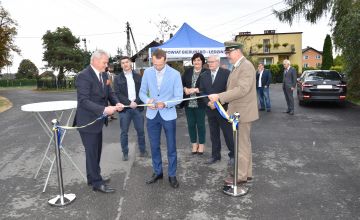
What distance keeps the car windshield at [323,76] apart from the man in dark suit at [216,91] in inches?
340

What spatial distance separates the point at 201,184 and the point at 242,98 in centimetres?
139

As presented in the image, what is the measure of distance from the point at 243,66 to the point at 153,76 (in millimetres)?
1261

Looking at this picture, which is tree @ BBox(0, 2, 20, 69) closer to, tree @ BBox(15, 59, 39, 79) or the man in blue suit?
the man in blue suit

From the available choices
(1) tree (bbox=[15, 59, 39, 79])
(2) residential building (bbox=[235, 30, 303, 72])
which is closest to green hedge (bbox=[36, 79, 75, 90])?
(2) residential building (bbox=[235, 30, 303, 72])

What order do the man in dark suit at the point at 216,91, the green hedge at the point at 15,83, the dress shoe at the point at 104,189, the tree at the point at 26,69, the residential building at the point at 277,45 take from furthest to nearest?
1. the tree at the point at 26,69
2. the green hedge at the point at 15,83
3. the residential building at the point at 277,45
4. the man in dark suit at the point at 216,91
5. the dress shoe at the point at 104,189

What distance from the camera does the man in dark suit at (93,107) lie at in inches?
173

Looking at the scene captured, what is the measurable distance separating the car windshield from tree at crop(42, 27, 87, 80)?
35.1 metres

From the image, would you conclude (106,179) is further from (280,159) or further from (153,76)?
(280,159)

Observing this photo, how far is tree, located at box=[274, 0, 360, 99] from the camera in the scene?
13.6 metres

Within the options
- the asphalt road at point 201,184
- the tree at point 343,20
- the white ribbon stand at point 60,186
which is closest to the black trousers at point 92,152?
the asphalt road at point 201,184

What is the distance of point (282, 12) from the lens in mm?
18609

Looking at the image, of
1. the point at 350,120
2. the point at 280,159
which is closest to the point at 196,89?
the point at 280,159

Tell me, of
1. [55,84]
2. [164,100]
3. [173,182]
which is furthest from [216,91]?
[55,84]

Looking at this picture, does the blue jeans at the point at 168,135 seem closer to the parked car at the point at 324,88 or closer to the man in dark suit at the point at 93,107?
the man in dark suit at the point at 93,107
